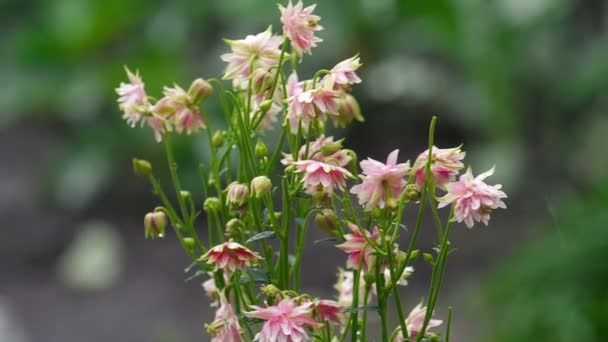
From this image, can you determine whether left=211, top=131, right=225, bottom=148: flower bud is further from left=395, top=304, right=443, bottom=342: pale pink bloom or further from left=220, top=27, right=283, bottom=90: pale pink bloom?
left=395, top=304, right=443, bottom=342: pale pink bloom

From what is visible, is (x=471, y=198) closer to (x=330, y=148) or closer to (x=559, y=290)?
(x=330, y=148)

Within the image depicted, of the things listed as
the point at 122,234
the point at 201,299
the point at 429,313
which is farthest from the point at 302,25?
the point at 122,234

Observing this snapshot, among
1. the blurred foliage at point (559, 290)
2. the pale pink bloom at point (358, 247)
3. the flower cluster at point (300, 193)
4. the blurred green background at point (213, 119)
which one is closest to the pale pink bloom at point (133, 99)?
the flower cluster at point (300, 193)

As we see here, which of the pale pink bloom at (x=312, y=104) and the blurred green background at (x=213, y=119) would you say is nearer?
the pale pink bloom at (x=312, y=104)

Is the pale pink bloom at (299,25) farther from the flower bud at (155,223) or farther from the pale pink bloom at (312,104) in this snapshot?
the flower bud at (155,223)

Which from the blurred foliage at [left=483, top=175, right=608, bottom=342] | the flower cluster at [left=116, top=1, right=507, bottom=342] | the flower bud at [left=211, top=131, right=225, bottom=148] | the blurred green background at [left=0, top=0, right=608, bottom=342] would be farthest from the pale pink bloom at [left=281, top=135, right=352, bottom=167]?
the blurred green background at [left=0, top=0, right=608, bottom=342]

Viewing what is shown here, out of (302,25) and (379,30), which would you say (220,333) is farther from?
(379,30)

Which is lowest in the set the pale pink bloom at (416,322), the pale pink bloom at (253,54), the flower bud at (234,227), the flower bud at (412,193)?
the pale pink bloom at (416,322)

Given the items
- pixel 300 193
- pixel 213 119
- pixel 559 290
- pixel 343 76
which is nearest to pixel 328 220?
pixel 300 193
